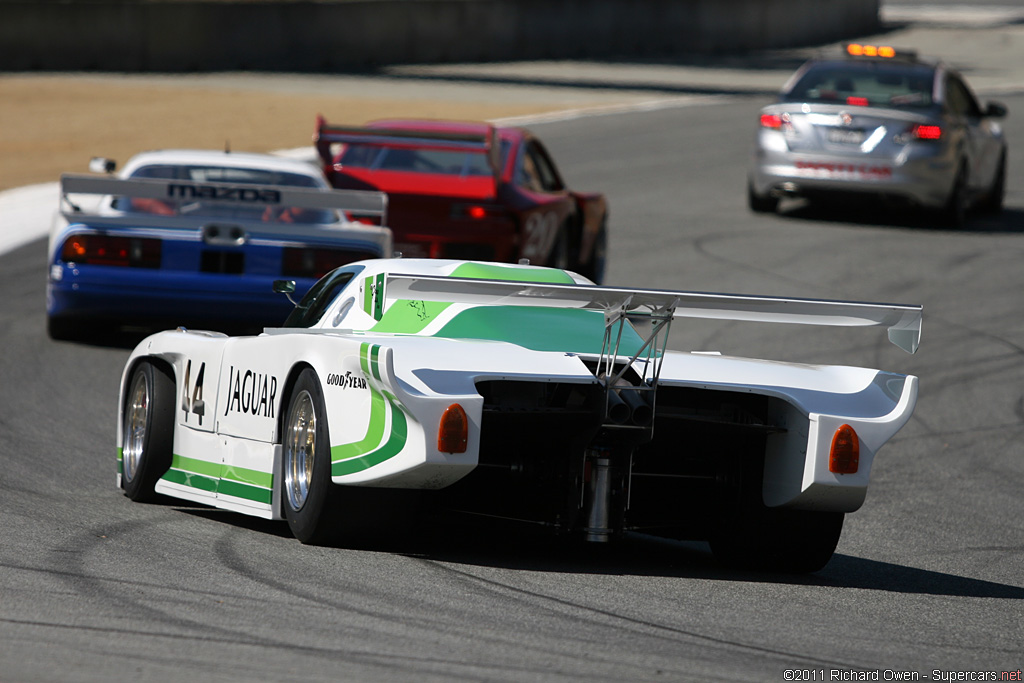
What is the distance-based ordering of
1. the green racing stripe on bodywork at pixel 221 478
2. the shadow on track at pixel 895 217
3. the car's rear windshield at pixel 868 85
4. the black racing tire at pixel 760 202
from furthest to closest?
the shadow on track at pixel 895 217, the black racing tire at pixel 760 202, the car's rear windshield at pixel 868 85, the green racing stripe on bodywork at pixel 221 478

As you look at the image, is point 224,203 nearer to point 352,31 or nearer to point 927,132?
point 927,132

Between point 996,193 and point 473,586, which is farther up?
point 473,586

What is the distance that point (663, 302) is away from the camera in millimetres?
6000

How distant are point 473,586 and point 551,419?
0.70m

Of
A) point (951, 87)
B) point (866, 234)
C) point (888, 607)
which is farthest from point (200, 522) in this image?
point (951, 87)

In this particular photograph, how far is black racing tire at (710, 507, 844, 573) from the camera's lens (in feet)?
21.6

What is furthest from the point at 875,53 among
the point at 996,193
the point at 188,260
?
the point at 188,260

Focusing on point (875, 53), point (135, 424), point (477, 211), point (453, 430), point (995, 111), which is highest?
point (875, 53)

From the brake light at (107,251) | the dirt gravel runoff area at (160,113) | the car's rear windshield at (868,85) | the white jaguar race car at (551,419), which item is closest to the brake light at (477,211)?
the brake light at (107,251)

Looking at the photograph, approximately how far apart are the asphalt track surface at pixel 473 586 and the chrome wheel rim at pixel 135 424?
158 millimetres

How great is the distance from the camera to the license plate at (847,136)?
A: 16953 millimetres

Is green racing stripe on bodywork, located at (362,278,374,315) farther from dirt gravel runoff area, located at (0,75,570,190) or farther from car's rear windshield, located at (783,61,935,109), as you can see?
dirt gravel runoff area, located at (0,75,570,190)

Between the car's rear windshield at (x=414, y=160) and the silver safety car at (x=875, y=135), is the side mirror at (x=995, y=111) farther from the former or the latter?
the car's rear windshield at (x=414, y=160)

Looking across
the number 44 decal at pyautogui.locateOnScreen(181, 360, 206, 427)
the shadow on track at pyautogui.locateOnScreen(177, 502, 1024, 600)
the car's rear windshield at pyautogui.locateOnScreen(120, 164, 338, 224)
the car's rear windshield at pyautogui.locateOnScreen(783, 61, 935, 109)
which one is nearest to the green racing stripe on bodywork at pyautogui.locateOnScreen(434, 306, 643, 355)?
the shadow on track at pyautogui.locateOnScreen(177, 502, 1024, 600)
